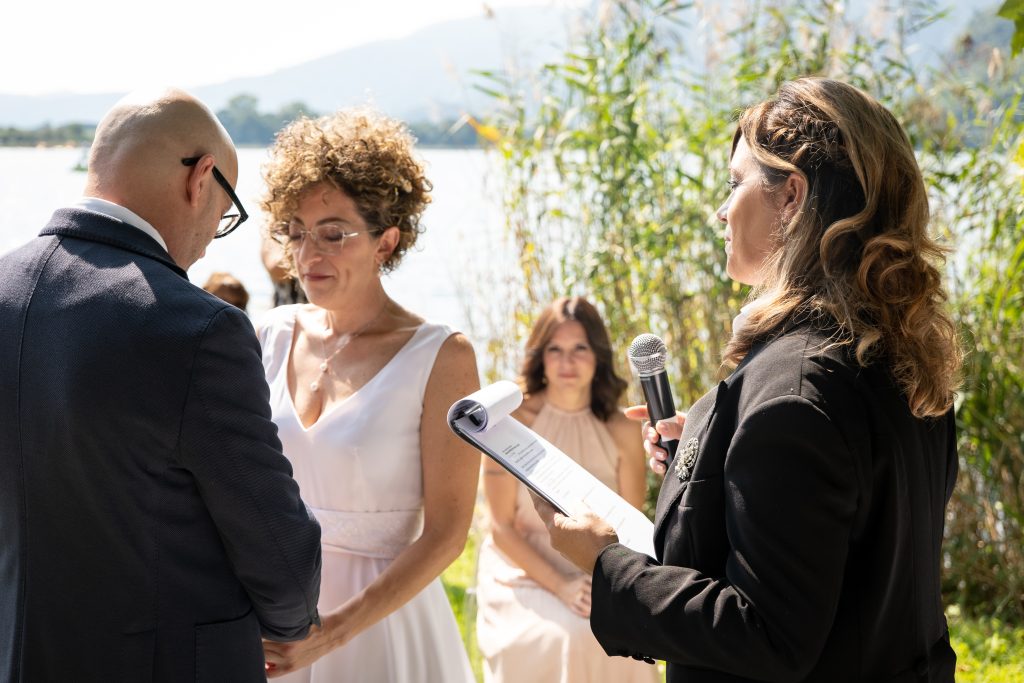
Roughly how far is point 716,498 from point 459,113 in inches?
196

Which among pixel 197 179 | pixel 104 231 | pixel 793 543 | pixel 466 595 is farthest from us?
pixel 466 595

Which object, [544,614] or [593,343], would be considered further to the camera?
[593,343]

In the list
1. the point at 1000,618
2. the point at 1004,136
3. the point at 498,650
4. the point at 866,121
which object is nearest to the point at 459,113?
the point at 1004,136

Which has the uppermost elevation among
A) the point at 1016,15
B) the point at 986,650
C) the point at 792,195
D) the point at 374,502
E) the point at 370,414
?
the point at 1016,15

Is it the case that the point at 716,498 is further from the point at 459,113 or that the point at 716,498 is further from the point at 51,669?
the point at 459,113

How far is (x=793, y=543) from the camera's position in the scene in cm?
150

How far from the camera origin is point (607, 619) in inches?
67.4

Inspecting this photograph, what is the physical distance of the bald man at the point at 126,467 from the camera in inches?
66.2

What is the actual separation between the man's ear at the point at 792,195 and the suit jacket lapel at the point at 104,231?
1063 millimetres

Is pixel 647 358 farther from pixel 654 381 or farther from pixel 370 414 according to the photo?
pixel 370 414

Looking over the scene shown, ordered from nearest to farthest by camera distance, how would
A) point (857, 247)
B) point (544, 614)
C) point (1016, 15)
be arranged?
point (857, 247) → point (1016, 15) → point (544, 614)

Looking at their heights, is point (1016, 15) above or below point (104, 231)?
above

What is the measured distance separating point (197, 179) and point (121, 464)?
22.0 inches

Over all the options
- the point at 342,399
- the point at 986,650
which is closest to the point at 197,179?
the point at 342,399
